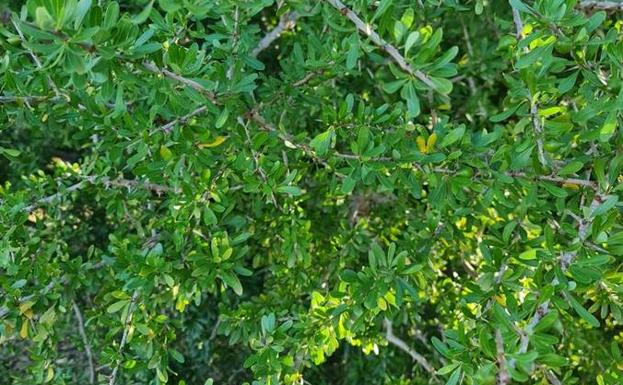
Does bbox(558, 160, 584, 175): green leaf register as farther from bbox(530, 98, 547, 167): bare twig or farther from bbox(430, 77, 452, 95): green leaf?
bbox(430, 77, 452, 95): green leaf

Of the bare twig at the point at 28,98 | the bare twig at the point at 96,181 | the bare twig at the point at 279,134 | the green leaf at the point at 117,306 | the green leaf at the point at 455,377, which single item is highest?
the bare twig at the point at 28,98

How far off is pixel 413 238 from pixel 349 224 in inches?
20.8

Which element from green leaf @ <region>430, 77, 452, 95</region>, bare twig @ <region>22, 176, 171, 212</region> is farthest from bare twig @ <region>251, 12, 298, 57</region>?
green leaf @ <region>430, 77, 452, 95</region>

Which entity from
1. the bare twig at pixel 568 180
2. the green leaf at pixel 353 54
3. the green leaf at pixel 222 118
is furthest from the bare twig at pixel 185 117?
the bare twig at pixel 568 180

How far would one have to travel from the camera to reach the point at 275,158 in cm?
141

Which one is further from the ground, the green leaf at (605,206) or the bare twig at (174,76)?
the bare twig at (174,76)

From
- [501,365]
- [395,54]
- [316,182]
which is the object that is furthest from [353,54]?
[316,182]

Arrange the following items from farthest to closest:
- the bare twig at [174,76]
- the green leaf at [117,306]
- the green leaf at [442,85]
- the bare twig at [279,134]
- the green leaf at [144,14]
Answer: the green leaf at [117,306] < the bare twig at [279,134] < the bare twig at [174,76] < the green leaf at [442,85] < the green leaf at [144,14]

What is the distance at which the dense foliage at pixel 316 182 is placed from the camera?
1.04 meters

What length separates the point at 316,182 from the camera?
2.02 m

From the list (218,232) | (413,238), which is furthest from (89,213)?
(413,238)

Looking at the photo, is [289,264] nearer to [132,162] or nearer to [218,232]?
[218,232]

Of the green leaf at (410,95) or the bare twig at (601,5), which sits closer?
the green leaf at (410,95)

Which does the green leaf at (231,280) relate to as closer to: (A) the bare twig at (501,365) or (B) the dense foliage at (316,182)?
(B) the dense foliage at (316,182)
